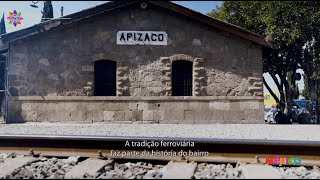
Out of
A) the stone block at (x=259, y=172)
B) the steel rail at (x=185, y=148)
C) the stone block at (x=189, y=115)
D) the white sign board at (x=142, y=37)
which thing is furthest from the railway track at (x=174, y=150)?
the white sign board at (x=142, y=37)

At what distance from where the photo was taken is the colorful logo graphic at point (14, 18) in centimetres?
900

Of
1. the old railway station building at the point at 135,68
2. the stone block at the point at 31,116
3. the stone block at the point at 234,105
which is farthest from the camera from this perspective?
the stone block at the point at 234,105

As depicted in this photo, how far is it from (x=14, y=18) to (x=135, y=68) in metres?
4.72

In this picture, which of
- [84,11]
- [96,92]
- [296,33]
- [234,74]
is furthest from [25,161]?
[296,33]

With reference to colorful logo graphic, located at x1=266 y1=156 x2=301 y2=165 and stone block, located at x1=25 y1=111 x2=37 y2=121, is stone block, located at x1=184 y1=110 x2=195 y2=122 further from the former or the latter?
colorful logo graphic, located at x1=266 y1=156 x2=301 y2=165

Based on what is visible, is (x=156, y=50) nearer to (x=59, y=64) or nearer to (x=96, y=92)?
(x=96, y=92)

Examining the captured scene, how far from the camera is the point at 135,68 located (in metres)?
11.9

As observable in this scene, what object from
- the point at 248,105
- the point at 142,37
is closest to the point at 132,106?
the point at 142,37

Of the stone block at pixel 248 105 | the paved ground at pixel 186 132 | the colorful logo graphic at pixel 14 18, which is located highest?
the colorful logo graphic at pixel 14 18

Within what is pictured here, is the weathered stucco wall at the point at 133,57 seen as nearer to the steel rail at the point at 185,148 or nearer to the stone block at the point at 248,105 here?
the stone block at the point at 248,105

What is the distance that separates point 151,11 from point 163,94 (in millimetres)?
3567

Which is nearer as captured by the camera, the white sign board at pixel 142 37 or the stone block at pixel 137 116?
the stone block at pixel 137 116

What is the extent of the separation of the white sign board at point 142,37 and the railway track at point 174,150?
7.75 metres

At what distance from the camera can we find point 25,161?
4023 mm
